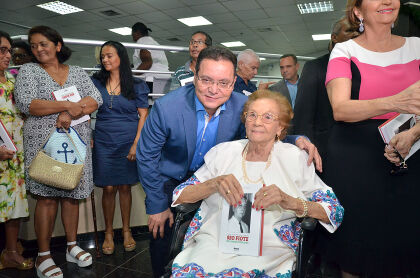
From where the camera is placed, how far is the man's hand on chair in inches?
63.9

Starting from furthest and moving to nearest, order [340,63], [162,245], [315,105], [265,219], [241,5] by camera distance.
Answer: [241,5] → [162,245] → [315,105] → [265,219] → [340,63]

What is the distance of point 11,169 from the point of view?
2367mm

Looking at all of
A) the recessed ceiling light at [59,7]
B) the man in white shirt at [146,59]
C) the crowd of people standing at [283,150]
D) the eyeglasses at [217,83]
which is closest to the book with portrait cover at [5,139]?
the crowd of people standing at [283,150]

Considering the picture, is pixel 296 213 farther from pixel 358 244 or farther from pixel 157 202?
pixel 157 202

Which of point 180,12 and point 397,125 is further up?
point 180,12

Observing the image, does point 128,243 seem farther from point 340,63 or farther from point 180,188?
point 340,63

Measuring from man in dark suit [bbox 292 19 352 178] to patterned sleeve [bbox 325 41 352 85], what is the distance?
304 millimetres

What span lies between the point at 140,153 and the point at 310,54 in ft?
40.2

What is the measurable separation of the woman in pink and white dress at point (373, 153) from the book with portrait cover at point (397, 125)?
0.08 ft

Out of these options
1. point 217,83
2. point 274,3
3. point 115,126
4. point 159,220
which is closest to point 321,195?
point 217,83

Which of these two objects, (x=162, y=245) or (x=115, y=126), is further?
(x=115, y=126)

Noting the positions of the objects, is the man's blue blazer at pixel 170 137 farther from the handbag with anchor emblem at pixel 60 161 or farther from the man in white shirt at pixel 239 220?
the handbag with anchor emblem at pixel 60 161

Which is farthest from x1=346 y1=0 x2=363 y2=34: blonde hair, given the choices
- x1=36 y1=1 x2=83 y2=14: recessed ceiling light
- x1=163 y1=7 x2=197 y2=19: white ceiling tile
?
x1=36 y1=1 x2=83 y2=14: recessed ceiling light

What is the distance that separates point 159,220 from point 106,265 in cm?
123
